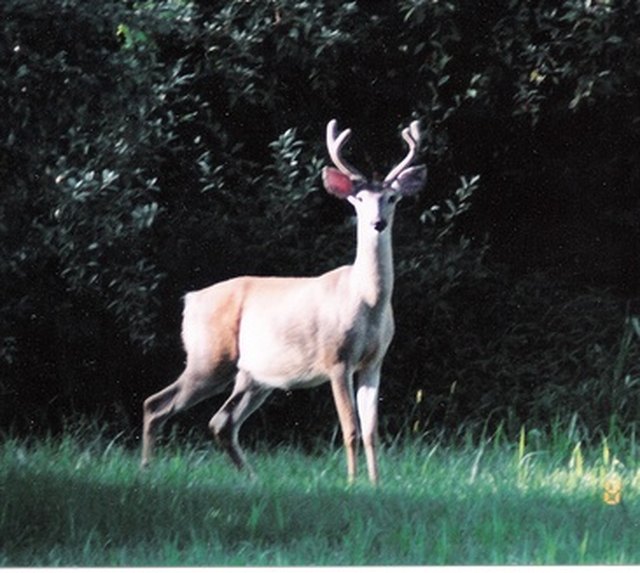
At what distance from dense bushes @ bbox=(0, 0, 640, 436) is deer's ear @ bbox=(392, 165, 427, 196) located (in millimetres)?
1262

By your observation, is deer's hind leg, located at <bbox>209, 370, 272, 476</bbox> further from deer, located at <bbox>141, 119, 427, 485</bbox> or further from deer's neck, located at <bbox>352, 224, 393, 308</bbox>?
deer's neck, located at <bbox>352, 224, 393, 308</bbox>

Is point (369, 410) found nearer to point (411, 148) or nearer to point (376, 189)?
point (376, 189)

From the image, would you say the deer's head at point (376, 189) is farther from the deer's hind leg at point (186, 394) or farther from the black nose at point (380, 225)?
the deer's hind leg at point (186, 394)

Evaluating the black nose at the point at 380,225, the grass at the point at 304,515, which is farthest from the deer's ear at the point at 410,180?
the grass at the point at 304,515

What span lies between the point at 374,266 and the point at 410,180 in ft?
1.30

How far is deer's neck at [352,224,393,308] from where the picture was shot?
8102 mm

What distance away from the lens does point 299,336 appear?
8.46 m

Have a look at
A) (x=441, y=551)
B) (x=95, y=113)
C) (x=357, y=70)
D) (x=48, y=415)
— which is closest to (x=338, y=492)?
(x=441, y=551)

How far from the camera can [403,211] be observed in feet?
32.4

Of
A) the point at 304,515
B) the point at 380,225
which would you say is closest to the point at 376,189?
the point at 380,225

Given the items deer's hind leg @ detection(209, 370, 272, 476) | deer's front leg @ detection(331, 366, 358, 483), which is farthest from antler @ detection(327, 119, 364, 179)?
deer's hind leg @ detection(209, 370, 272, 476)

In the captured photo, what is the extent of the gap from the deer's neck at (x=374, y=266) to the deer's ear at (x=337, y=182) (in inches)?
6.5

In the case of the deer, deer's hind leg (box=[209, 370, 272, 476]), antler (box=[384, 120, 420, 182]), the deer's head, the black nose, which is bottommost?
deer's hind leg (box=[209, 370, 272, 476])

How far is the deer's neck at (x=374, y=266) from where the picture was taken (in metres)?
8.10
